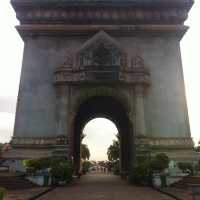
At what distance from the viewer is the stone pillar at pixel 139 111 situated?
81.1 ft

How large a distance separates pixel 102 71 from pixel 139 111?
4435 millimetres

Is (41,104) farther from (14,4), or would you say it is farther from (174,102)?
(174,102)

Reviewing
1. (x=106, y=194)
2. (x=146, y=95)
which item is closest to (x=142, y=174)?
(x=106, y=194)

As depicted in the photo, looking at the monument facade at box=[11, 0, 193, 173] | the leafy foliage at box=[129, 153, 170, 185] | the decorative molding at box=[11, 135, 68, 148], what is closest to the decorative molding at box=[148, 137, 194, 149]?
the monument facade at box=[11, 0, 193, 173]

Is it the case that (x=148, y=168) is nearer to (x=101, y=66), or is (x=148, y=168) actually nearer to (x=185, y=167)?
(x=185, y=167)

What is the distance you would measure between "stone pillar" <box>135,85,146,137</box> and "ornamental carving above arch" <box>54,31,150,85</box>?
2.43ft

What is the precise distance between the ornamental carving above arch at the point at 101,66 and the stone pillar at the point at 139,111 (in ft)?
2.43

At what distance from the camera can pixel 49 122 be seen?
25484 millimetres

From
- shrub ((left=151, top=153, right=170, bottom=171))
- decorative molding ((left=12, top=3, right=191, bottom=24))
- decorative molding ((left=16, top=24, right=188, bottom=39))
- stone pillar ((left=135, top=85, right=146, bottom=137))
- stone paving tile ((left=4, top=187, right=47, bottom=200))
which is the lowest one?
stone paving tile ((left=4, top=187, right=47, bottom=200))

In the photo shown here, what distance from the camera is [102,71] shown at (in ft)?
84.1

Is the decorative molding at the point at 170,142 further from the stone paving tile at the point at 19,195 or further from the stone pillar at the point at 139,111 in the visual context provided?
the stone paving tile at the point at 19,195

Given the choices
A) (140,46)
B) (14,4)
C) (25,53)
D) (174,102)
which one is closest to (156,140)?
(174,102)

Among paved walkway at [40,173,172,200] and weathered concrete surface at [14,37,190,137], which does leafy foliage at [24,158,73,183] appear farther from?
weathered concrete surface at [14,37,190,137]

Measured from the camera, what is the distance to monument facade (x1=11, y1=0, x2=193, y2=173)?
2508cm
